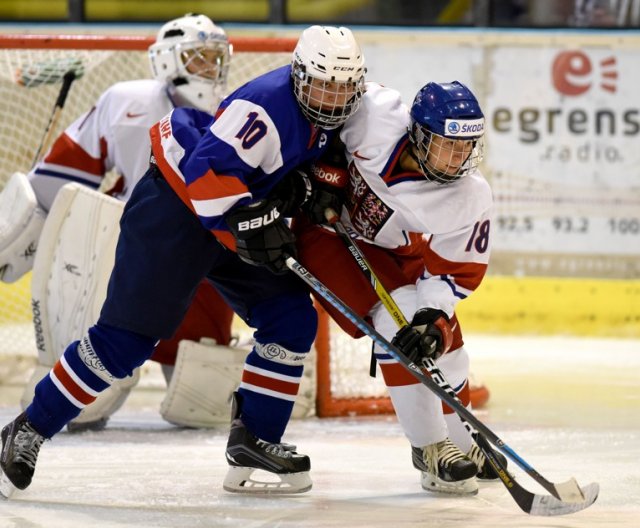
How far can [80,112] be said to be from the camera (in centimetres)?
543

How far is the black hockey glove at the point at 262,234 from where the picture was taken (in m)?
2.63

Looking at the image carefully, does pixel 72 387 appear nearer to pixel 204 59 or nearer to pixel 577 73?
pixel 204 59

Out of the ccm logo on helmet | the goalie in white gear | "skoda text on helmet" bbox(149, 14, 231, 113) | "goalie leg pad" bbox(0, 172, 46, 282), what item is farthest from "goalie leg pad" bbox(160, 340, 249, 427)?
the ccm logo on helmet

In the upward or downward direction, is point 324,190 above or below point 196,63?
above

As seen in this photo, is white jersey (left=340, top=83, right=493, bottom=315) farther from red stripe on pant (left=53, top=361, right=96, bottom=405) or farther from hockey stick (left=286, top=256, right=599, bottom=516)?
red stripe on pant (left=53, top=361, right=96, bottom=405)

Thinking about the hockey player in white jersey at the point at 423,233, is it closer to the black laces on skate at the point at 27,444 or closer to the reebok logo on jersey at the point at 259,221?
the reebok logo on jersey at the point at 259,221

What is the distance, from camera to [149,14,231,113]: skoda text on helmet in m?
3.86

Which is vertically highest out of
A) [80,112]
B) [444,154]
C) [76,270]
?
[444,154]

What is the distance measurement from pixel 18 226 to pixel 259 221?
1312 mm

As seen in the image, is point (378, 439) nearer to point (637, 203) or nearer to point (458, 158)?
point (458, 158)

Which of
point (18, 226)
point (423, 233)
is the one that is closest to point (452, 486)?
point (423, 233)

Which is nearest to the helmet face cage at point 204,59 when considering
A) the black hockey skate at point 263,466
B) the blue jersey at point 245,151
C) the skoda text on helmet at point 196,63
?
the skoda text on helmet at point 196,63

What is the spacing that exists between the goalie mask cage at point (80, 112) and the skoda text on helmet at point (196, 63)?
0.22 m

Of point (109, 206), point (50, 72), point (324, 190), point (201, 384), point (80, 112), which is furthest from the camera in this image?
point (80, 112)
